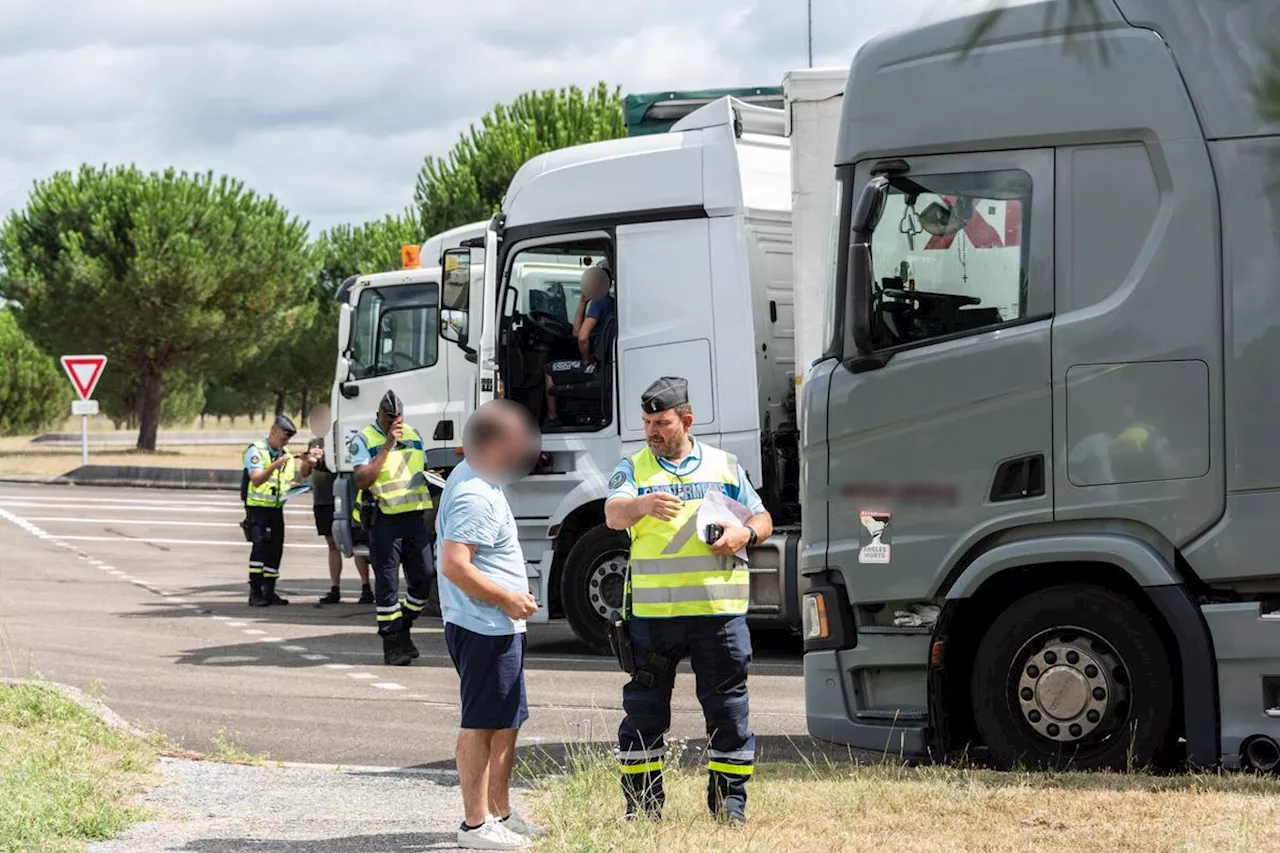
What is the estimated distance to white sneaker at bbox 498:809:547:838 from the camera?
18.8 ft

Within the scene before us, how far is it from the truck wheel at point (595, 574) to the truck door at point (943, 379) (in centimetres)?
413

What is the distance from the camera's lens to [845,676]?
7.01 meters

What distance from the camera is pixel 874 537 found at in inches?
274

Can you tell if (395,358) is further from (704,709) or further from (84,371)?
(84,371)

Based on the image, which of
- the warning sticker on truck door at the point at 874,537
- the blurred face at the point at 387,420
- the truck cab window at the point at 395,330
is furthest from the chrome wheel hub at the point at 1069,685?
the truck cab window at the point at 395,330

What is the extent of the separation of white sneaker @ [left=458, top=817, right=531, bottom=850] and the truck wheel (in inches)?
218

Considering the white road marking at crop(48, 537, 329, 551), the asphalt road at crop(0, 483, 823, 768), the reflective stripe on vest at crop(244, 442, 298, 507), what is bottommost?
the asphalt road at crop(0, 483, 823, 768)

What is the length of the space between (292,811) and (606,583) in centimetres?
493

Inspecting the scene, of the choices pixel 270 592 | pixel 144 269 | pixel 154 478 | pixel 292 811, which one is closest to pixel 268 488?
pixel 270 592

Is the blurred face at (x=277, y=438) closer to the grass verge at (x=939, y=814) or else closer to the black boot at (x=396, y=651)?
the black boot at (x=396, y=651)

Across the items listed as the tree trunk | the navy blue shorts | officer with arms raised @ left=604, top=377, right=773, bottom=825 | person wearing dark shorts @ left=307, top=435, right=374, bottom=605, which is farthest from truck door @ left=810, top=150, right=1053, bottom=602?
the tree trunk

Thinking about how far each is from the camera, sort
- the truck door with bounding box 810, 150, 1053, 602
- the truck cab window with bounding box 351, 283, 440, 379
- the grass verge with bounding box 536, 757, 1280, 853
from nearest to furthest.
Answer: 1. the grass verge with bounding box 536, 757, 1280, 853
2. the truck door with bounding box 810, 150, 1053, 602
3. the truck cab window with bounding box 351, 283, 440, 379

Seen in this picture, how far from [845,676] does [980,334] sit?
153 centimetres

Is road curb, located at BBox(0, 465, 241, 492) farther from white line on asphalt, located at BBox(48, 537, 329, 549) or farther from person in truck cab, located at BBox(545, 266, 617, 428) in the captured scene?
person in truck cab, located at BBox(545, 266, 617, 428)
